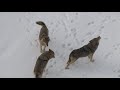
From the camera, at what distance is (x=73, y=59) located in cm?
1380

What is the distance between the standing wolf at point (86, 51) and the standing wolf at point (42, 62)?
673 mm

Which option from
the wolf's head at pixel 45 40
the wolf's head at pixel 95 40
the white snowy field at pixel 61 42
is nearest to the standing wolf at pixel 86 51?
the wolf's head at pixel 95 40

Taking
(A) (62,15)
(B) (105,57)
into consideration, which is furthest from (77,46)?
(A) (62,15)

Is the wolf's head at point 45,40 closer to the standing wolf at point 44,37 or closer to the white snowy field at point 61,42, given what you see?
the standing wolf at point 44,37

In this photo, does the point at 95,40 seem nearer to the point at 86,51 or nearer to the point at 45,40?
the point at 86,51

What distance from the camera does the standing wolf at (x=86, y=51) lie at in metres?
13.8

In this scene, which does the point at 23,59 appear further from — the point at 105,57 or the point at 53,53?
the point at 105,57

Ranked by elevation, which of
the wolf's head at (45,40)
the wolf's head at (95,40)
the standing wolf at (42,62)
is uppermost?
the wolf's head at (45,40)

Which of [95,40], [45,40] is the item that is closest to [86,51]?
[95,40]

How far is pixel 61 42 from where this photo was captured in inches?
600

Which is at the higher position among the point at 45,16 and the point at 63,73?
the point at 45,16

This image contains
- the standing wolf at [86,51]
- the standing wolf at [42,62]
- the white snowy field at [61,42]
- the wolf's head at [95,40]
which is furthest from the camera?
the wolf's head at [95,40]

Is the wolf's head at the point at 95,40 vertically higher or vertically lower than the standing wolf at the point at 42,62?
higher

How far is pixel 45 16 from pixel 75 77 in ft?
13.0
